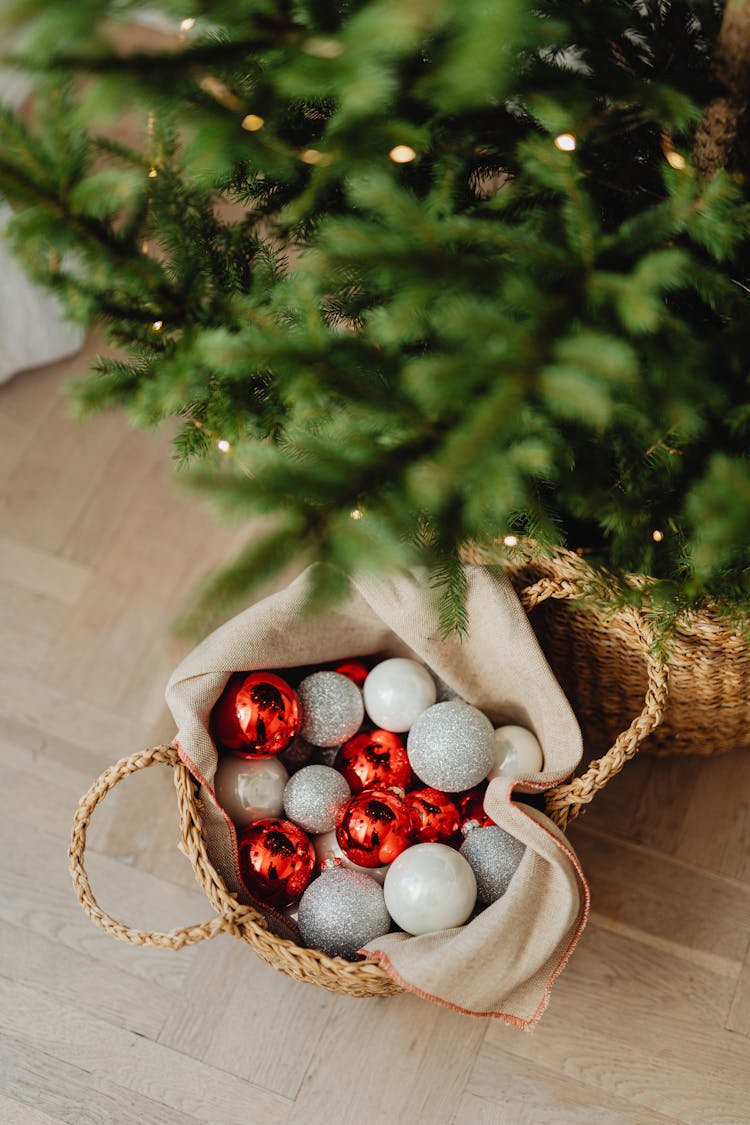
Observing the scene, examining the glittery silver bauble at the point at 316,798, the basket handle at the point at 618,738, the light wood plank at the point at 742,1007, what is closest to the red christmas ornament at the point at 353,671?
the glittery silver bauble at the point at 316,798

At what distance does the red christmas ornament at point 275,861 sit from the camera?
0.92 metres

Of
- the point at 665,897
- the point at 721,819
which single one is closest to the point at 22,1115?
the point at 665,897

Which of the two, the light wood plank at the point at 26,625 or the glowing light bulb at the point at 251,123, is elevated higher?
the glowing light bulb at the point at 251,123

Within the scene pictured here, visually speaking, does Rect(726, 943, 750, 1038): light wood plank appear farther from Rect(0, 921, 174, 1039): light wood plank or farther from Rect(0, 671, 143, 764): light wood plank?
Rect(0, 671, 143, 764): light wood plank

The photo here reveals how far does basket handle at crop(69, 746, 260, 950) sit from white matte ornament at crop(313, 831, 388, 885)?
0.36 ft

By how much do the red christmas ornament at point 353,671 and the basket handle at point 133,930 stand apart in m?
0.22

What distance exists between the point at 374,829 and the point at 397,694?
147 mm

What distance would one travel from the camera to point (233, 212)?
1.53 metres

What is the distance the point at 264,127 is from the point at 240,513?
0.32m

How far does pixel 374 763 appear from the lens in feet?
3.25

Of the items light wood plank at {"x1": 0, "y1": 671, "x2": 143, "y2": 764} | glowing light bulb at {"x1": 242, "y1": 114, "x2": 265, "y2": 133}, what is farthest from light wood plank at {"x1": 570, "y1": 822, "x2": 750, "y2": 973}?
glowing light bulb at {"x1": 242, "y1": 114, "x2": 265, "y2": 133}

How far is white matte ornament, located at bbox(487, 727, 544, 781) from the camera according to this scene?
0.97 meters

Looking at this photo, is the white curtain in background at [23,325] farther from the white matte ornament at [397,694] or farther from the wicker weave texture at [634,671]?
the wicker weave texture at [634,671]

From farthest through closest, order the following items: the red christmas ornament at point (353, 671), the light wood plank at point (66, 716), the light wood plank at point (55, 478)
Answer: the light wood plank at point (55, 478) → the light wood plank at point (66, 716) → the red christmas ornament at point (353, 671)
